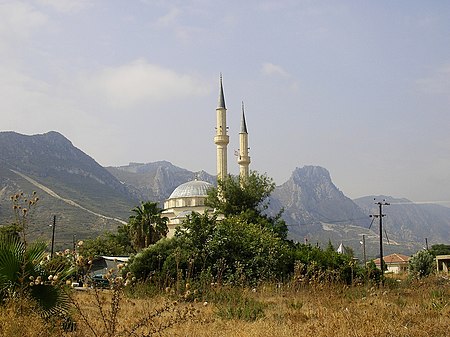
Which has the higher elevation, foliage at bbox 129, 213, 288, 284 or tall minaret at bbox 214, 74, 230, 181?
tall minaret at bbox 214, 74, 230, 181

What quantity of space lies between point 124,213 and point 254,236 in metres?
96.0

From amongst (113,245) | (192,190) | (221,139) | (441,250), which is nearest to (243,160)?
(221,139)

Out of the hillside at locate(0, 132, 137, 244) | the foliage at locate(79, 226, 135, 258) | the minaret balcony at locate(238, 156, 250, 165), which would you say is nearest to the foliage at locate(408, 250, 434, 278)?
the foliage at locate(79, 226, 135, 258)

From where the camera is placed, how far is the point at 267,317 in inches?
359

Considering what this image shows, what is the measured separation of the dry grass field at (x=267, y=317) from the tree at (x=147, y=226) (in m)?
28.9

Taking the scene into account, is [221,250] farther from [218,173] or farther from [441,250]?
[441,250]

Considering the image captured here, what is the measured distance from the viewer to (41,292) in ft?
22.9

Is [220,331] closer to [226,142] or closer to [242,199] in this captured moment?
[242,199]

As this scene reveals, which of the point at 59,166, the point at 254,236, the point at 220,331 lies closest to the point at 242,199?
the point at 254,236

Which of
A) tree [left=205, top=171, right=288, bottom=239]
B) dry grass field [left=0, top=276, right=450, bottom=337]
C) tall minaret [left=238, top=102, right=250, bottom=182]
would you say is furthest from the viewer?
tall minaret [left=238, top=102, right=250, bottom=182]

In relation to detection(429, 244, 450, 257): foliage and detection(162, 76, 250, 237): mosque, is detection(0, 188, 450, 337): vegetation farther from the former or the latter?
detection(429, 244, 450, 257): foliage

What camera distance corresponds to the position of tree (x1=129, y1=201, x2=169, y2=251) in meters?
40.7

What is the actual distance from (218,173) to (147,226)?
1920 centimetres

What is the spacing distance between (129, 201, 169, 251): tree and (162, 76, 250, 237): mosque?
1689 cm
